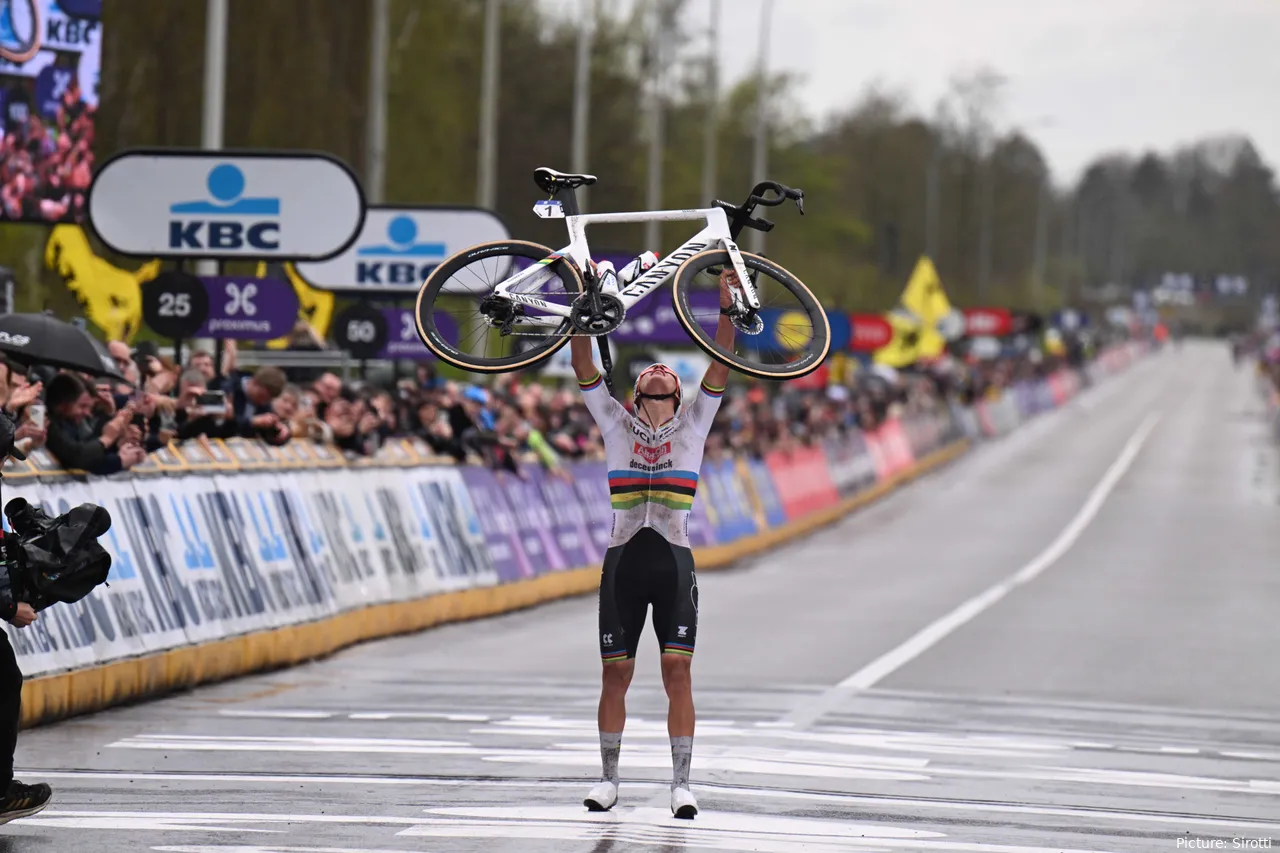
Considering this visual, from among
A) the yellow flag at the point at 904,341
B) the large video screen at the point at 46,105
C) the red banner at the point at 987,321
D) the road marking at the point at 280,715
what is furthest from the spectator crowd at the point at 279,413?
the red banner at the point at 987,321

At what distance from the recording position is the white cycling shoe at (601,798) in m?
10.2

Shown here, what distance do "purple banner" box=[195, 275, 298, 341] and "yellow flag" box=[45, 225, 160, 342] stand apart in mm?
4701

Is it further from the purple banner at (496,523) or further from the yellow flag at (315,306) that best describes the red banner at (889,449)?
the purple banner at (496,523)

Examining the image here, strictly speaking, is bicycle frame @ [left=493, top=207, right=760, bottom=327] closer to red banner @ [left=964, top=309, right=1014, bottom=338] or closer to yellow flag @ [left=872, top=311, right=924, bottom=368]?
yellow flag @ [left=872, top=311, right=924, bottom=368]

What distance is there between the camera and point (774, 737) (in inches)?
546

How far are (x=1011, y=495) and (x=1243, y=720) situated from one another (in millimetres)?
38035

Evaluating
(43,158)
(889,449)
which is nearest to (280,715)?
(43,158)

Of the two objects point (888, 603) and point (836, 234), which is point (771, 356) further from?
point (836, 234)

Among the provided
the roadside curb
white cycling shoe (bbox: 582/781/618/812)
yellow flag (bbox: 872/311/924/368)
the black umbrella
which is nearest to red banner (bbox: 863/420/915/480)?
yellow flag (bbox: 872/311/924/368)

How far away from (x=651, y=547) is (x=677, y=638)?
1.37 feet

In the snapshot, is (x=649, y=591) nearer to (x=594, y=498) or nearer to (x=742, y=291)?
(x=742, y=291)

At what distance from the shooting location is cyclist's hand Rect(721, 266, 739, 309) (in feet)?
36.3

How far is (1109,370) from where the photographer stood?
13725cm

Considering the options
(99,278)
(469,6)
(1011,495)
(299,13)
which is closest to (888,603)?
(99,278)
